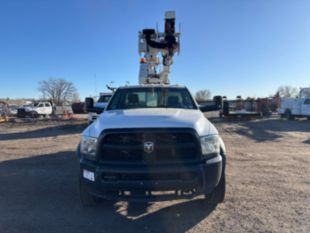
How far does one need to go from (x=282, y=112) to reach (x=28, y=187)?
24.5 meters

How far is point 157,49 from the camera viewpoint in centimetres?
1116

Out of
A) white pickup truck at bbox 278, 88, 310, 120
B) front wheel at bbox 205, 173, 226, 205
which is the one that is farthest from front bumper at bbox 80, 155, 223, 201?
white pickup truck at bbox 278, 88, 310, 120

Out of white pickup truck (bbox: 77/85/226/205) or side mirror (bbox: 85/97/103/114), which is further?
side mirror (bbox: 85/97/103/114)

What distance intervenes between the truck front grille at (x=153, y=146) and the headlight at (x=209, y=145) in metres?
0.09

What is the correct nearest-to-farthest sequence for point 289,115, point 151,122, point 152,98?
point 151,122 → point 152,98 → point 289,115

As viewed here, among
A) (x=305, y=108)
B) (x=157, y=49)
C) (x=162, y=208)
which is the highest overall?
(x=157, y=49)

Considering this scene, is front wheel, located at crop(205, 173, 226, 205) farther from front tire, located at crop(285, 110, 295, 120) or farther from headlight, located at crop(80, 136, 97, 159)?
front tire, located at crop(285, 110, 295, 120)

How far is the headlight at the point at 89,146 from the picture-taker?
3.94 meters

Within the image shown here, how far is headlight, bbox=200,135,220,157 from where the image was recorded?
3.87 metres

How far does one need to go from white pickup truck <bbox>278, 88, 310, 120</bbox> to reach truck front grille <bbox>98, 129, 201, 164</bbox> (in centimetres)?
2276

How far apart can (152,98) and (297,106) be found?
22076 millimetres

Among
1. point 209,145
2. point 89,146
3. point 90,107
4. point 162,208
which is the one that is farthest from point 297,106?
point 89,146

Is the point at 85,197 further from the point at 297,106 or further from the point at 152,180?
the point at 297,106

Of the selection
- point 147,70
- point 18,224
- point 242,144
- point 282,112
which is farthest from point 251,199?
point 282,112
